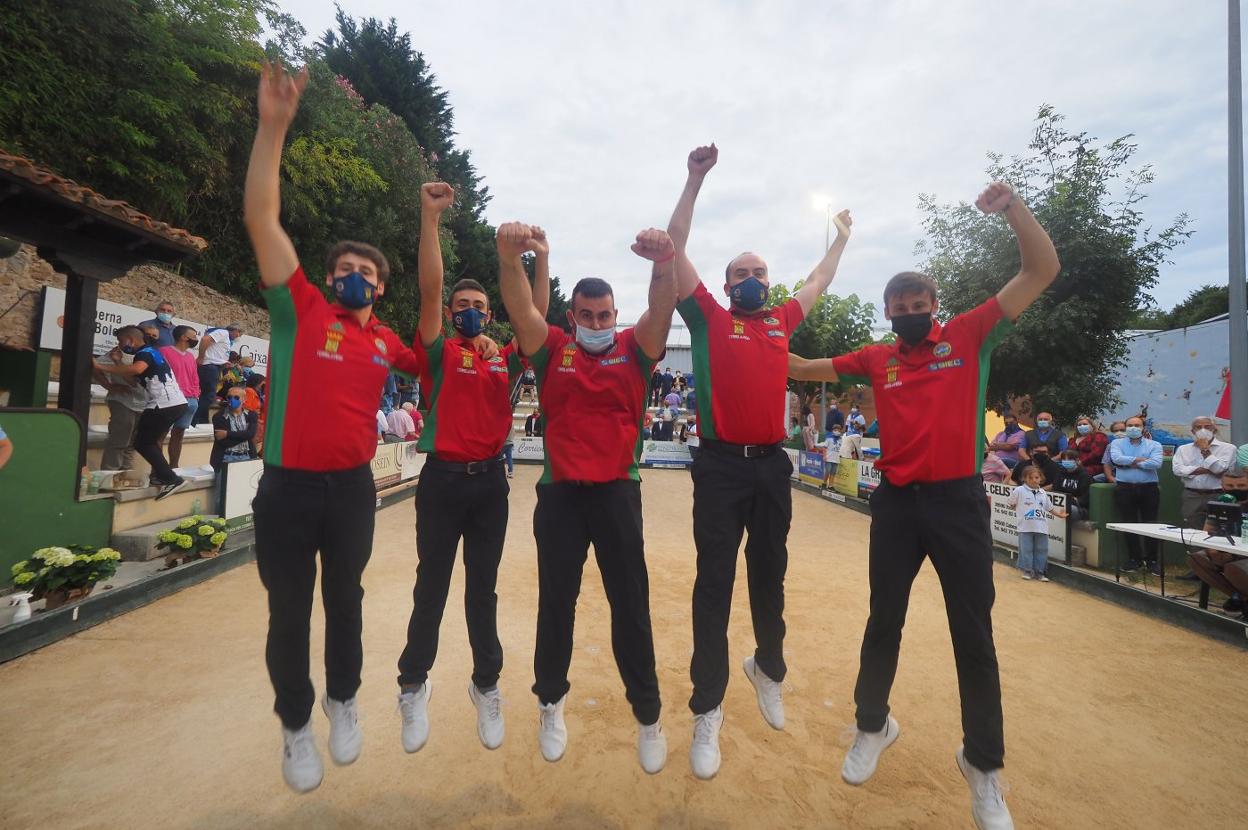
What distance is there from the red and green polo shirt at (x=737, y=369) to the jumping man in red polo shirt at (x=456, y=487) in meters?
1.06

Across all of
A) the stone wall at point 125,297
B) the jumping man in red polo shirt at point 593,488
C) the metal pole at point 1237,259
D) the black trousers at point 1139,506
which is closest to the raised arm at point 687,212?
the jumping man in red polo shirt at point 593,488

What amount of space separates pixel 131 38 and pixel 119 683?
18.3 m

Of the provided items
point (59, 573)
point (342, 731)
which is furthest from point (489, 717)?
point (59, 573)

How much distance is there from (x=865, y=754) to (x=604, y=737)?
1.78 m

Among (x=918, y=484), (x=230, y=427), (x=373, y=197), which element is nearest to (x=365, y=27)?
(x=373, y=197)

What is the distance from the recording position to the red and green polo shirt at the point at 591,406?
340cm

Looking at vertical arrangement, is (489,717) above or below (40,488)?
below

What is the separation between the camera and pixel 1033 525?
9.41 meters

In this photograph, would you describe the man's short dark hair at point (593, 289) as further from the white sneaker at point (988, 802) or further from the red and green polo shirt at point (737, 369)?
the white sneaker at point (988, 802)

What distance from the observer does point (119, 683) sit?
498 cm

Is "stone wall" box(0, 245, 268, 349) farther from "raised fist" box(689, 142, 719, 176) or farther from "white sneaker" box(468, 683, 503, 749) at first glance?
"raised fist" box(689, 142, 719, 176)

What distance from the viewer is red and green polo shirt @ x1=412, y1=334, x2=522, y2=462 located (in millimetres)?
3637

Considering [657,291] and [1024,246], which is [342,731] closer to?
[657,291]

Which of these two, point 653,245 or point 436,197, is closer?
point 653,245
